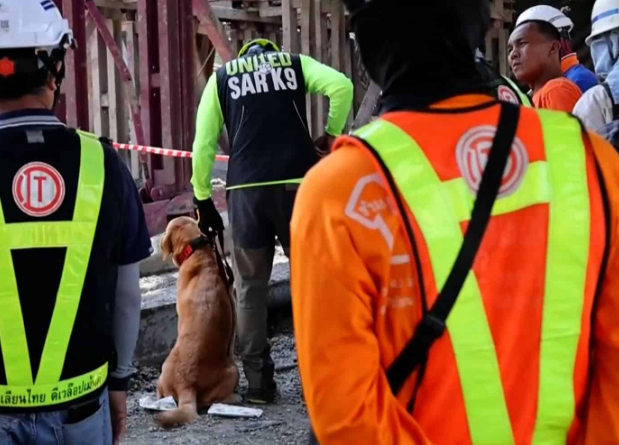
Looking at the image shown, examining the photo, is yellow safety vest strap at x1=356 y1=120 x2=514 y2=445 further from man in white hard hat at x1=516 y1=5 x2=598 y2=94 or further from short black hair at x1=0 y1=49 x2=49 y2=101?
man in white hard hat at x1=516 y1=5 x2=598 y2=94

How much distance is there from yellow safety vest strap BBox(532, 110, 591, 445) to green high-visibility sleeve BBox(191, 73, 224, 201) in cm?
434

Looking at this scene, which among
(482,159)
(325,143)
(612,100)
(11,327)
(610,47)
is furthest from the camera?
(325,143)

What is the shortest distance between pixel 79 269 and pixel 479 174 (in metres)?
1.30

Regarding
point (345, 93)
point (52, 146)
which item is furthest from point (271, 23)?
point (52, 146)

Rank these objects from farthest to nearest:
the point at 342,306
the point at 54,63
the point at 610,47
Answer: the point at 610,47 → the point at 54,63 → the point at 342,306

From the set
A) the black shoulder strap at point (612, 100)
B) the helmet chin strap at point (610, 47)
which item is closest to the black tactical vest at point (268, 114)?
the helmet chin strap at point (610, 47)

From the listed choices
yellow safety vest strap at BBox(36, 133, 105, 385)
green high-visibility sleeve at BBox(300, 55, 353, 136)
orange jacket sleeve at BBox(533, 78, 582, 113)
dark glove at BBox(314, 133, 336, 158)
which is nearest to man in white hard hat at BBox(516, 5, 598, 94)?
orange jacket sleeve at BBox(533, 78, 582, 113)

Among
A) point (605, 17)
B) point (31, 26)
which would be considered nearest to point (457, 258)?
point (31, 26)

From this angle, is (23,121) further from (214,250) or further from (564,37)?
(564,37)

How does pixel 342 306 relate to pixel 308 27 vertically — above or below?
below

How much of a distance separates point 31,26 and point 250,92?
10.3 feet

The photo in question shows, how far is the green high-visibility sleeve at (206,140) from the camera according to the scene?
6.08 meters

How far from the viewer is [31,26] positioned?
2.81 metres

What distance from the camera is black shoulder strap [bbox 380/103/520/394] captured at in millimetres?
1797
